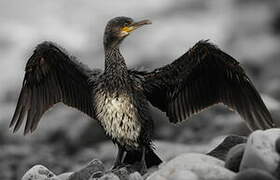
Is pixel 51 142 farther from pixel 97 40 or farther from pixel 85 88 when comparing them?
pixel 97 40

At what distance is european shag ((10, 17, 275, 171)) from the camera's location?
8.66m

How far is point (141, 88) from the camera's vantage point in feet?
29.1

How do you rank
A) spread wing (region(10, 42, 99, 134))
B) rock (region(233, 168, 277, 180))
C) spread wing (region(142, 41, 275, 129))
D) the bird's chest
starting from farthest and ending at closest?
spread wing (region(10, 42, 99, 134)) < spread wing (region(142, 41, 275, 129)) < the bird's chest < rock (region(233, 168, 277, 180))

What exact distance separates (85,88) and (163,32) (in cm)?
1564

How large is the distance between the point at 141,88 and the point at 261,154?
8.24ft

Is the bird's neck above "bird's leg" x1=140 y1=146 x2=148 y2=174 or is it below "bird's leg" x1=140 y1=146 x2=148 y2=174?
above

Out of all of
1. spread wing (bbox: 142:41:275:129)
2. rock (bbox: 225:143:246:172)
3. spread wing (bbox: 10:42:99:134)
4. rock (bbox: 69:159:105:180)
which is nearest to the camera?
rock (bbox: 225:143:246:172)

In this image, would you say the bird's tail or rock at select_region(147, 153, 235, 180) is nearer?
rock at select_region(147, 153, 235, 180)

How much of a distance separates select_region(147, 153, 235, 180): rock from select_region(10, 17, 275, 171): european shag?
1.70 m

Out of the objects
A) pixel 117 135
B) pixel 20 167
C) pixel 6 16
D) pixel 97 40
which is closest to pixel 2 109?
pixel 20 167

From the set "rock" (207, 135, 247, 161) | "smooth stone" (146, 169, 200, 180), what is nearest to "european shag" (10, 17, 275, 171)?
"rock" (207, 135, 247, 161)

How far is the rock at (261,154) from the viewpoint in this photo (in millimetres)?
6637

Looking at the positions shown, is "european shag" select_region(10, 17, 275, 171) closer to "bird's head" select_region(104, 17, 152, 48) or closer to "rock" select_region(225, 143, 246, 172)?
"bird's head" select_region(104, 17, 152, 48)

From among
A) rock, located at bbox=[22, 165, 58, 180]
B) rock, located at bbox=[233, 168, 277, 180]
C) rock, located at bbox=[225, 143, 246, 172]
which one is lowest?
rock, located at bbox=[22, 165, 58, 180]
